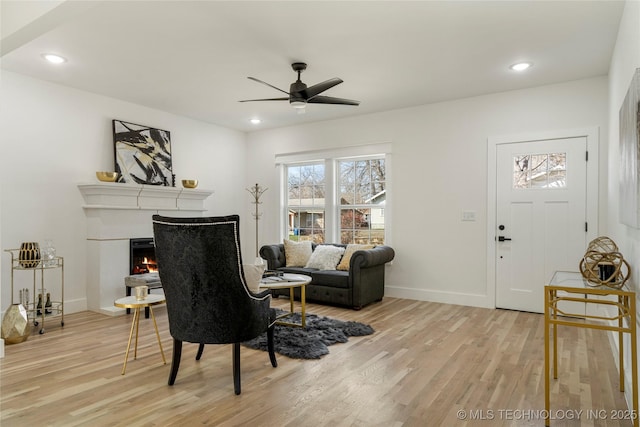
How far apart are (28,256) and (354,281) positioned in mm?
3485

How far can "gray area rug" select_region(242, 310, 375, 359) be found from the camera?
3311mm

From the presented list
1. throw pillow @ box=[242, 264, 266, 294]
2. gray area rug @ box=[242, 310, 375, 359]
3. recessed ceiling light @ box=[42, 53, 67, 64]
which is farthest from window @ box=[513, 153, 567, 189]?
recessed ceiling light @ box=[42, 53, 67, 64]

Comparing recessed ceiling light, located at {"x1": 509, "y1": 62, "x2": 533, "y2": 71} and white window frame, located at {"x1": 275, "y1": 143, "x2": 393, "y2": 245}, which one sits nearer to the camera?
recessed ceiling light, located at {"x1": 509, "y1": 62, "x2": 533, "y2": 71}

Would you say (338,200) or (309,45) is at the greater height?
(309,45)

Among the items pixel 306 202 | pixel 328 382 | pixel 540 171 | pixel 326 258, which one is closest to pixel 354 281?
pixel 326 258

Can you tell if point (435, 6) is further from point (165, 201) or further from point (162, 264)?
point (165, 201)

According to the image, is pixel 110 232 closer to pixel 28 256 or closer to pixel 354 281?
pixel 28 256

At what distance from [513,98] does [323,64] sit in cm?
248

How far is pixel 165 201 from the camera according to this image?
5562 mm

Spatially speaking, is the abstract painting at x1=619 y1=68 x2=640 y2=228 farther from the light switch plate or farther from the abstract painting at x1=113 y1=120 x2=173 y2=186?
the abstract painting at x1=113 y1=120 x2=173 y2=186

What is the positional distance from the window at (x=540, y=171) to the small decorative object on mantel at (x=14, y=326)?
541cm

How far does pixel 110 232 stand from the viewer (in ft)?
15.9

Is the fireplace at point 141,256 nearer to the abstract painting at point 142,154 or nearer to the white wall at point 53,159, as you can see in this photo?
the white wall at point 53,159

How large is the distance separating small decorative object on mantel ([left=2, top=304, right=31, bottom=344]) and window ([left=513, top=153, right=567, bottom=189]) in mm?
5410
